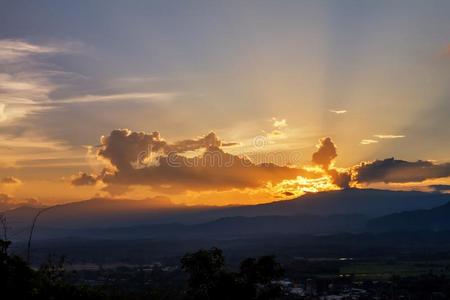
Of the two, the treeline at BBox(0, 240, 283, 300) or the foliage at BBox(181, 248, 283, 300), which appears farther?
the foliage at BBox(181, 248, 283, 300)

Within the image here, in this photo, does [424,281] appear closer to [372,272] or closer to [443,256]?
[372,272]

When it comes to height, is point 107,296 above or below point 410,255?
above

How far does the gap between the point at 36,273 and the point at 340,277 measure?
304 ft

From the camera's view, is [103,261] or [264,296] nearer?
[264,296]

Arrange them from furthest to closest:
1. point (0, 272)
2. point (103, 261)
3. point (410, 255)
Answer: point (410, 255) < point (103, 261) < point (0, 272)

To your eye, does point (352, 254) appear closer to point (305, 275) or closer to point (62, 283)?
point (305, 275)

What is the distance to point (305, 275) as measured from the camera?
379 feet

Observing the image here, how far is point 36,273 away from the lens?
28.3m

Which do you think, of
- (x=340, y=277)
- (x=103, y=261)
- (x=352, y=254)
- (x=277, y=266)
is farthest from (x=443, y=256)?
(x=277, y=266)

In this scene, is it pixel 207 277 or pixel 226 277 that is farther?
pixel 207 277

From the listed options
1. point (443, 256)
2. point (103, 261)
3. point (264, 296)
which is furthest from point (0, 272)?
point (443, 256)

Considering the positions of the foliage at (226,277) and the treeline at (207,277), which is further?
the foliage at (226,277)

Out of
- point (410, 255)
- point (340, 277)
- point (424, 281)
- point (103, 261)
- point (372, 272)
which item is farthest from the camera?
point (410, 255)

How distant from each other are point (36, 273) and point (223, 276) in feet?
31.0
